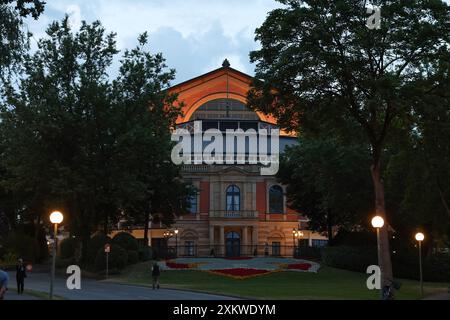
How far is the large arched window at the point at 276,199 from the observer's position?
246ft

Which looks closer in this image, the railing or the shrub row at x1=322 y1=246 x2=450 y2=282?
the shrub row at x1=322 y1=246 x2=450 y2=282

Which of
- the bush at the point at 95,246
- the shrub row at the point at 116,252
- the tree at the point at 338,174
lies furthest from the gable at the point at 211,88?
the bush at the point at 95,246

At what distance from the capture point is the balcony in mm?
71875

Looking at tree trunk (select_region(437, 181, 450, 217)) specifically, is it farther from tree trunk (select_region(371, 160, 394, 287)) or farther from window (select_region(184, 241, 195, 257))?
window (select_region(184, 241, 195, 257))

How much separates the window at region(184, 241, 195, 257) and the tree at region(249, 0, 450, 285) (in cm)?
4476

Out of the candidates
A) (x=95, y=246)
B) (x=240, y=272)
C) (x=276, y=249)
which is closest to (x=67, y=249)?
(x=95, y=246)

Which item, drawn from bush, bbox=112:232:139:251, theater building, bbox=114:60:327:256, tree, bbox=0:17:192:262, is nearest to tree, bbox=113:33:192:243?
tree, bbox=0:17:192:262

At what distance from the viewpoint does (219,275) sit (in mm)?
47844

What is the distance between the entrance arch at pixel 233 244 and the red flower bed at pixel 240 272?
2157 cm

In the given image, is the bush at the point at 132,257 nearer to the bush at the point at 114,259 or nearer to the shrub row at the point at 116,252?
the shrub row at the point at 116,252

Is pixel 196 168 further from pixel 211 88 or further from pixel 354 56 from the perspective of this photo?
pixel 354 56
